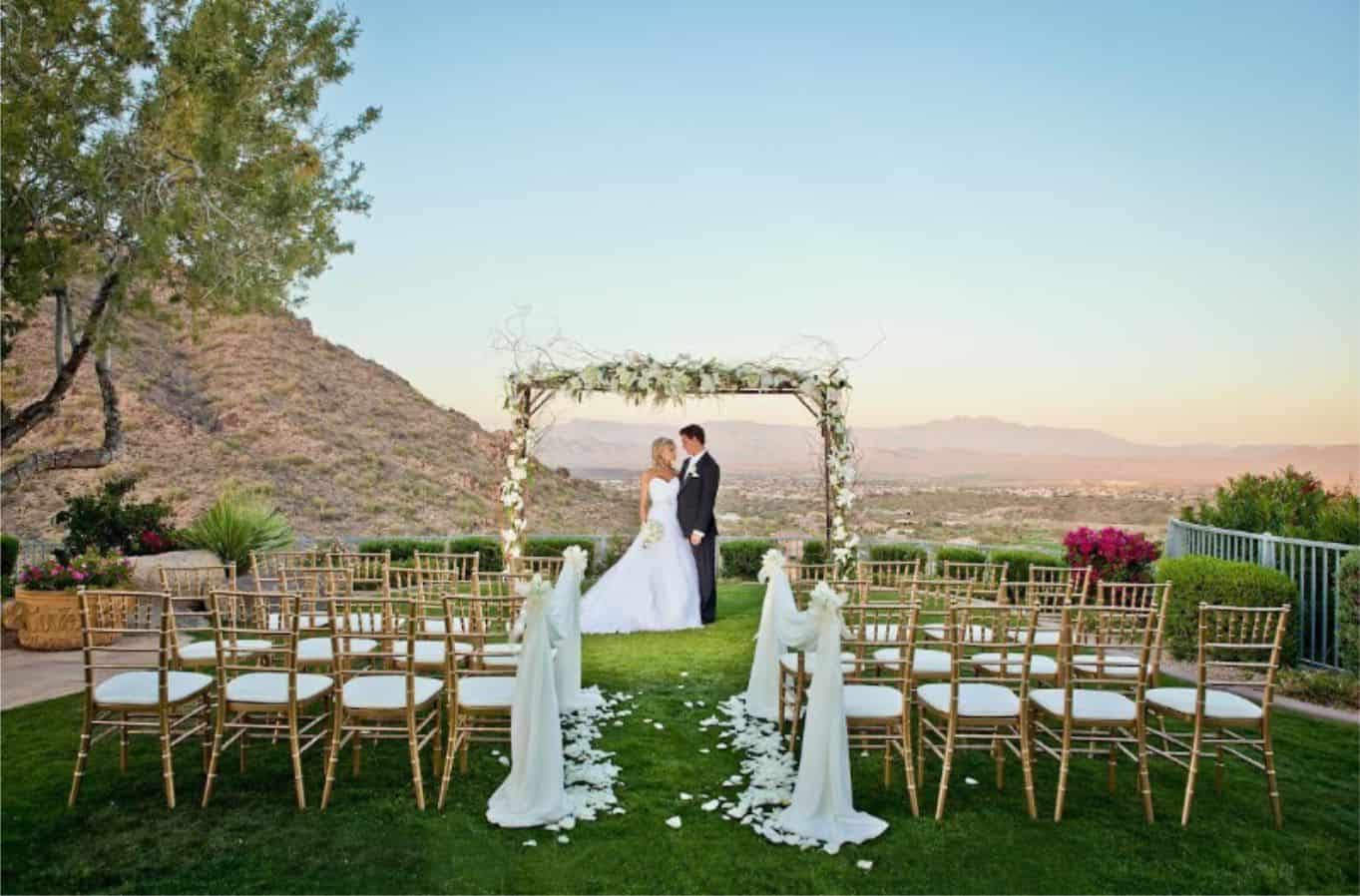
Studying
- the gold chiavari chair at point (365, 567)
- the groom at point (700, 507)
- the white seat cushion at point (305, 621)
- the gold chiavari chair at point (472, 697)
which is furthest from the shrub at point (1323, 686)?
the white seat cushion at point (305, 621)

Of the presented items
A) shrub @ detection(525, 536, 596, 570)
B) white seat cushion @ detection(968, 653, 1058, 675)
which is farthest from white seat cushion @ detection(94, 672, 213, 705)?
shrub @ detection(525, 536, 596, 570)

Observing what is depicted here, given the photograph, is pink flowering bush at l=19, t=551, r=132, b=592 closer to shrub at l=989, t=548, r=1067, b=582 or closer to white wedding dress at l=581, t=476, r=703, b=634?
white wedding dress at l=581, t=476, r=703, b=634

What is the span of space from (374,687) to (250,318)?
3731 centimetres

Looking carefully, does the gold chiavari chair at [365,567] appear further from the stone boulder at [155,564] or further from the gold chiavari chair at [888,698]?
the gold chiavari chair at [888,698]

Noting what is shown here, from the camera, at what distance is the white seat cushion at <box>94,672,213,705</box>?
4250 millimetres

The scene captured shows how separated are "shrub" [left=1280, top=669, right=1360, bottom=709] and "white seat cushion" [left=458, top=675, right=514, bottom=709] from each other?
5923 millimetres

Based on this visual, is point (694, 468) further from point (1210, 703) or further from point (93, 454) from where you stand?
point (93, 454)

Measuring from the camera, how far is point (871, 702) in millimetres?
4281

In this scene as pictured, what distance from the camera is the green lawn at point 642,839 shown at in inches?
137

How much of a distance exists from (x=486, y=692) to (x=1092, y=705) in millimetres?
2987

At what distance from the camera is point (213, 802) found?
4211 mm

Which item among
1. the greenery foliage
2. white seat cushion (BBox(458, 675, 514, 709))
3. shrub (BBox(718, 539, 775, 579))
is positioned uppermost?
the greenery foliage

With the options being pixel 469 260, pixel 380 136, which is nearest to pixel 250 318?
pixel 469 260

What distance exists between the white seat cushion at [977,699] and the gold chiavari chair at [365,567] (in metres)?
3.00
